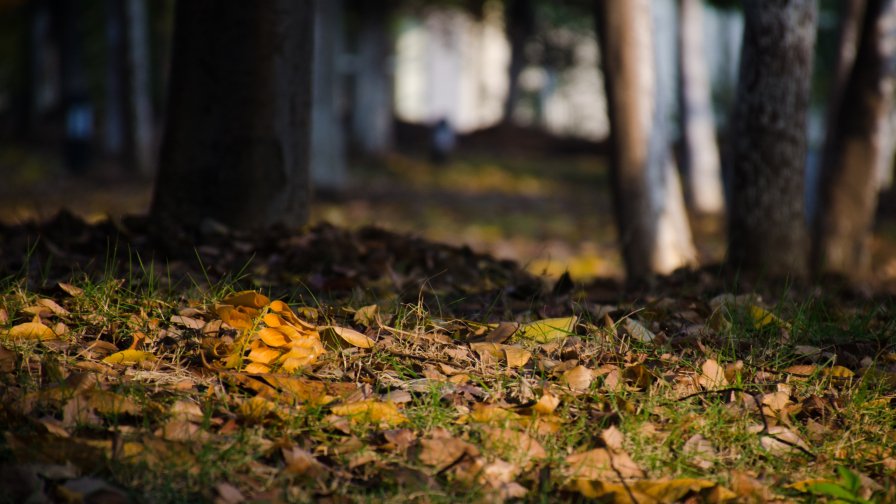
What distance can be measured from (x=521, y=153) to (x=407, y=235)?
2235 cm

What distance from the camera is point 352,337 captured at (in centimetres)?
315

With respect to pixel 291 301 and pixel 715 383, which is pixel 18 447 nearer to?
pixel 291 301

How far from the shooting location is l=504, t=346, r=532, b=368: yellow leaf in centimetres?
310

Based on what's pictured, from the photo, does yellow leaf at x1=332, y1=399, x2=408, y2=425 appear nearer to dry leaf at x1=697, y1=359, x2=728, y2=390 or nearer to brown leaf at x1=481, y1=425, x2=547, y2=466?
brown leaf at x1=481, y1=425, x2=547, y2=466

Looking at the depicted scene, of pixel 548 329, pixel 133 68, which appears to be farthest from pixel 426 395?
pixel 133 68

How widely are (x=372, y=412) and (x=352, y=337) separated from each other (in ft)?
1.55

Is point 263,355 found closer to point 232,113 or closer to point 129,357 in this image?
point 129,357

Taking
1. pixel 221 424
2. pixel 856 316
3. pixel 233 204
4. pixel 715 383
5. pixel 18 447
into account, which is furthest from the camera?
pixel 233 204

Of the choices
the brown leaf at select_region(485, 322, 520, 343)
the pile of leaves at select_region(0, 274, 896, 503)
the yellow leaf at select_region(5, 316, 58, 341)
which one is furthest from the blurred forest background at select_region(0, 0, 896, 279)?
the yellow leaf at select_region(5, 316, 58, 341)

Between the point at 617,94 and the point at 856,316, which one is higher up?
Result: the point at 617,94

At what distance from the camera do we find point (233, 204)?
215 inches

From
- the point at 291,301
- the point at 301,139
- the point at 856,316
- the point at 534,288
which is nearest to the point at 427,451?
the point at 291,301

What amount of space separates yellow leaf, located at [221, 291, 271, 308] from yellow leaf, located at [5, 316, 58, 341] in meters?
0.59

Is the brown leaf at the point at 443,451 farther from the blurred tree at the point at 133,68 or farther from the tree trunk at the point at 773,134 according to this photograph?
the blurred tree at the point at 133,68
